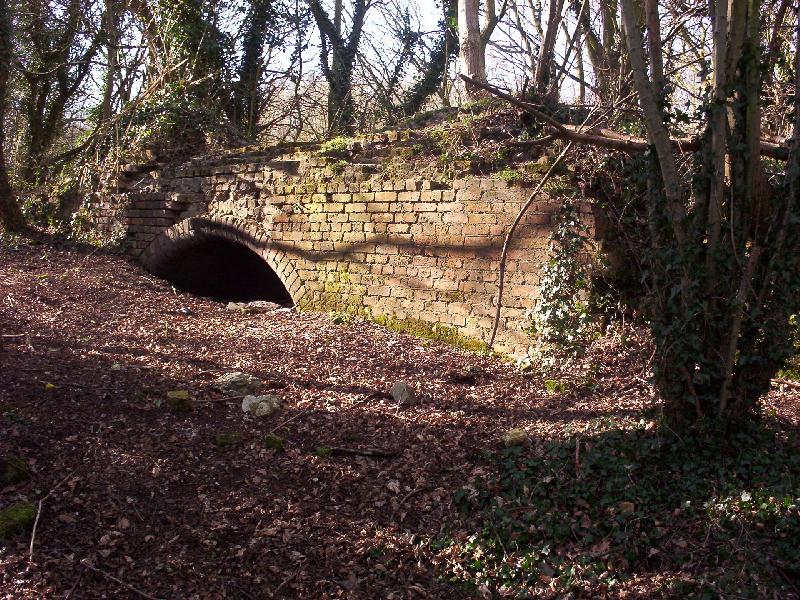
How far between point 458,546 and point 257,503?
113 cm

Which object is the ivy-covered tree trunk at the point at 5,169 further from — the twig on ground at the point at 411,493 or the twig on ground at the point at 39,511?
the twig on ground at the point at 411,493

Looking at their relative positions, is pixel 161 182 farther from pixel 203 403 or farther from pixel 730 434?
pixel 730 434

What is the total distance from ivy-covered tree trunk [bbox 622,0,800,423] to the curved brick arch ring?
5.03 m

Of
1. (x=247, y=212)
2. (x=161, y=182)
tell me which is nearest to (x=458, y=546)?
(x=247, y=212)

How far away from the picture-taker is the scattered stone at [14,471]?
3520 millimetres

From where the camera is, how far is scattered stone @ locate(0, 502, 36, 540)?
10.4 feet

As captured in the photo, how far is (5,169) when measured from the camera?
33.2 ft

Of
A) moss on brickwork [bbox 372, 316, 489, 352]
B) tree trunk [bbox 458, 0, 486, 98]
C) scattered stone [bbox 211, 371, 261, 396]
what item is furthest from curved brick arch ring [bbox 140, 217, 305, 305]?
tree trunk [bbox 458, 0, 486, 98]

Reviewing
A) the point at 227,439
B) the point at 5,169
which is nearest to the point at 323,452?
the point at 227,439

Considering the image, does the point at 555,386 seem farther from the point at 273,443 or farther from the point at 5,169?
the point at 5,169

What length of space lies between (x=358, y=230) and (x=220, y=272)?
12.2ft

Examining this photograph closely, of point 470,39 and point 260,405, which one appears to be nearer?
point 260,405

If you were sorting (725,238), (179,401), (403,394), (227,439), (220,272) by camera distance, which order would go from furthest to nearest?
1. (220,272)
2. (403,394)
3. (179,401)
4. (227,439)
5. (725,238)

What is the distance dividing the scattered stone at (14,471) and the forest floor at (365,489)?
50mm
